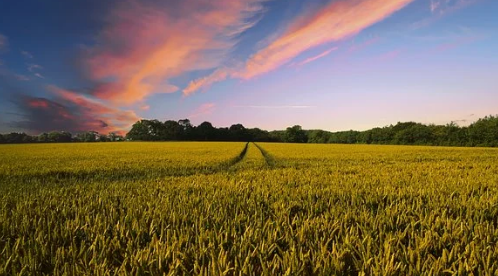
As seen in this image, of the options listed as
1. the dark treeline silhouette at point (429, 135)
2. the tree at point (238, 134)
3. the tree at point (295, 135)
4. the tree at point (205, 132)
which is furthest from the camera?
the tree at point (295, 135)

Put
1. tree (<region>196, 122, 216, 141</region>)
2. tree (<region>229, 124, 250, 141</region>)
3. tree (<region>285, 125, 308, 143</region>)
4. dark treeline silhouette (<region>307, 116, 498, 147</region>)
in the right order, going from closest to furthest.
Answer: dark treeline silhouette (<region>307, 116, 498, 147</region>) < tree (<region>196, 122, 216, 141</region>) < tree (<region>229, 124, 250, 141</region>) < tree (<region>285, 125, 308, 143</region>)

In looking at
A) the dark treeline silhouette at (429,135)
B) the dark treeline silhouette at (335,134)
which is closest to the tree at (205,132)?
the dark treeline silhouette at (335,134)

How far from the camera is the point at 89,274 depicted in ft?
6.48

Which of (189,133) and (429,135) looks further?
(189,133)

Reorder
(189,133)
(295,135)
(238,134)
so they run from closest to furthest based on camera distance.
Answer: (189,133)
(238,134)
(295,135)

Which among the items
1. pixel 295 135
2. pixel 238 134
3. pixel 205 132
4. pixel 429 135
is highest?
pixel 205 132

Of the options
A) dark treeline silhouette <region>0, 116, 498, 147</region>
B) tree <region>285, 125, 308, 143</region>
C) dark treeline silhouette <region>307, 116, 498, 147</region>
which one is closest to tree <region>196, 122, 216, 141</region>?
dark treeline silhouette <region>0, 116, 498, 147</region>

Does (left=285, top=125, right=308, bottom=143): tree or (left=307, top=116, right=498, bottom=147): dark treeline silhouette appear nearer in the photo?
(left=307, top=116, right=498, bottom=147): dark treeline silhouette

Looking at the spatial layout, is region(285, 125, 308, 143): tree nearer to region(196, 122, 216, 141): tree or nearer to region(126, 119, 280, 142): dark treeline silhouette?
region(126, 119, 280, 142): dark treeline silhouette

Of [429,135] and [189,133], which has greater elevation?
[189,133]

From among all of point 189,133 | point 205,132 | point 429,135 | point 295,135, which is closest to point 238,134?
point 205,132

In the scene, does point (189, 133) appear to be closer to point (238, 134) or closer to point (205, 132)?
point (205, 132)

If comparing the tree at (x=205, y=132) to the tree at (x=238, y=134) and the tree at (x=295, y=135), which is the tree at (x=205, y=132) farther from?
the tree at (x=295, y=135)

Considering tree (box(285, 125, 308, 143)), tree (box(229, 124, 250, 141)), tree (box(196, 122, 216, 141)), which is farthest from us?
tree (box(285, 125, 308, 143))
